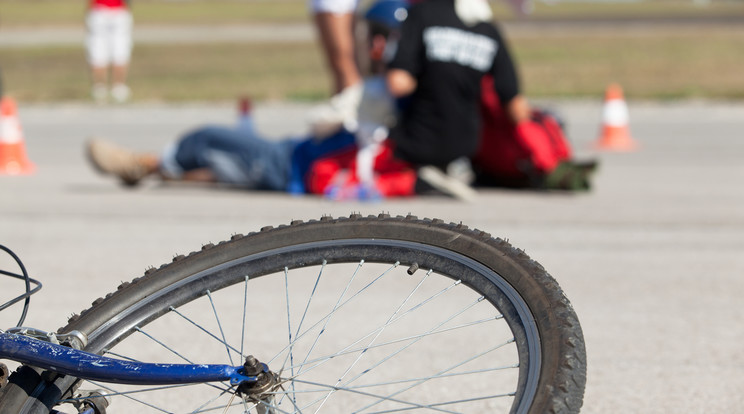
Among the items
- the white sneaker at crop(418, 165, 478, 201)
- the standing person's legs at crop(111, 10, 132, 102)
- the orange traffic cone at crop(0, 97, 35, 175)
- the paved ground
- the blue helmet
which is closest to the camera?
the paved ground

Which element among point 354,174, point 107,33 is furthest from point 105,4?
point 354,174

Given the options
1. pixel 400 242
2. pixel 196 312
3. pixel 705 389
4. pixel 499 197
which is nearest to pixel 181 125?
pixel 499 197

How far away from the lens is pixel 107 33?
1753 centimetres

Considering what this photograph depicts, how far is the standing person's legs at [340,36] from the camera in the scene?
358 inches

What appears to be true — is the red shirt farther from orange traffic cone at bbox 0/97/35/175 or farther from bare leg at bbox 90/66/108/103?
orange traffic cone at bbox 0/97/35/175

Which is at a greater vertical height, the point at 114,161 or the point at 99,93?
the point at 99,93

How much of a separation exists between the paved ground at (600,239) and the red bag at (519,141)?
22 centimetres

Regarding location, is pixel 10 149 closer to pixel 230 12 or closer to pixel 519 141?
pixel 519 141

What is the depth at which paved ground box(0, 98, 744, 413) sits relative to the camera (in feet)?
12.6

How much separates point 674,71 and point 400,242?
19.6 meters

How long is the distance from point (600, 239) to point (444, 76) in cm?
167

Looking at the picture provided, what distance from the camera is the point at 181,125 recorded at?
13852mm

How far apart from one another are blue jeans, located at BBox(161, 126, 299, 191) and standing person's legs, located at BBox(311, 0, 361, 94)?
1.45 meters

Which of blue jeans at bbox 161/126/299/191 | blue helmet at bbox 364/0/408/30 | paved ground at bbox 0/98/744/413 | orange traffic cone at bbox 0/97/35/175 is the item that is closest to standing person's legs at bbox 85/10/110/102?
paved ground at bbox 0/98/744/413
